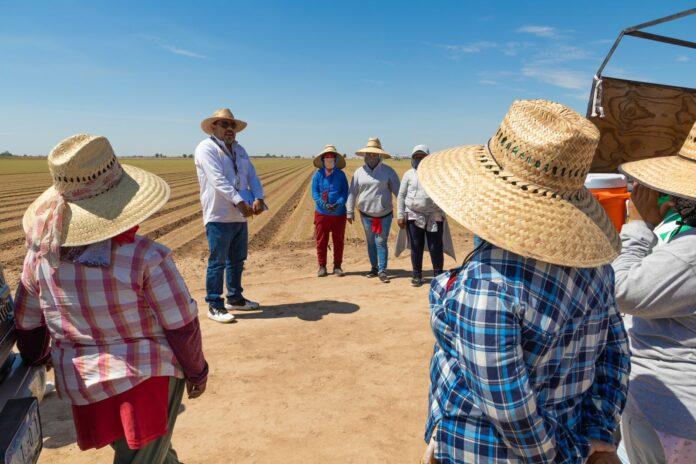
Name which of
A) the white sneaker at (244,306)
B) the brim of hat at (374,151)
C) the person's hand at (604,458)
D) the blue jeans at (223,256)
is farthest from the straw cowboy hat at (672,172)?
the brim of hat at (374,151)

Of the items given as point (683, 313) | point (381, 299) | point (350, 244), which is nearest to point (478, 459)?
point (683, 313)

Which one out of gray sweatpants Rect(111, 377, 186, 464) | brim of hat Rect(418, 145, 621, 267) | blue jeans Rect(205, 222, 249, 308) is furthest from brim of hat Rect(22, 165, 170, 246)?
blue jeans Rect(205, 222, 249, 308)

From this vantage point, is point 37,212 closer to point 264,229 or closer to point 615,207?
point 615,207

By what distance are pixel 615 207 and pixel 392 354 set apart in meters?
2.31

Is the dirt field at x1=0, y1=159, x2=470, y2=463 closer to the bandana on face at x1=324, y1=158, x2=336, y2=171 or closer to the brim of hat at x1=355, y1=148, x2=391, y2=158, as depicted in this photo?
the bandana on face at x1=324, y1=158, x2=336, y2=171

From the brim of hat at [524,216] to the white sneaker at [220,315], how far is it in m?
3.95

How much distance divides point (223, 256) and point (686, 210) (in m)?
4.04

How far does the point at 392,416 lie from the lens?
10.3 ft

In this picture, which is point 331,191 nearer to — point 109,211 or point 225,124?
point 225,124

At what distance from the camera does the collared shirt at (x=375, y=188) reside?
6.56 m

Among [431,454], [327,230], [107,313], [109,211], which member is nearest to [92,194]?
[109,211]

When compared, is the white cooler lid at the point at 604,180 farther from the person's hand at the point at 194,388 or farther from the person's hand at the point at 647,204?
the person's hand at the point at 194,388

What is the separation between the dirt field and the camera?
2.82 m

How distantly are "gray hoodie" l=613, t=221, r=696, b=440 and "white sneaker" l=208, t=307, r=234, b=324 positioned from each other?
12.8 feet
